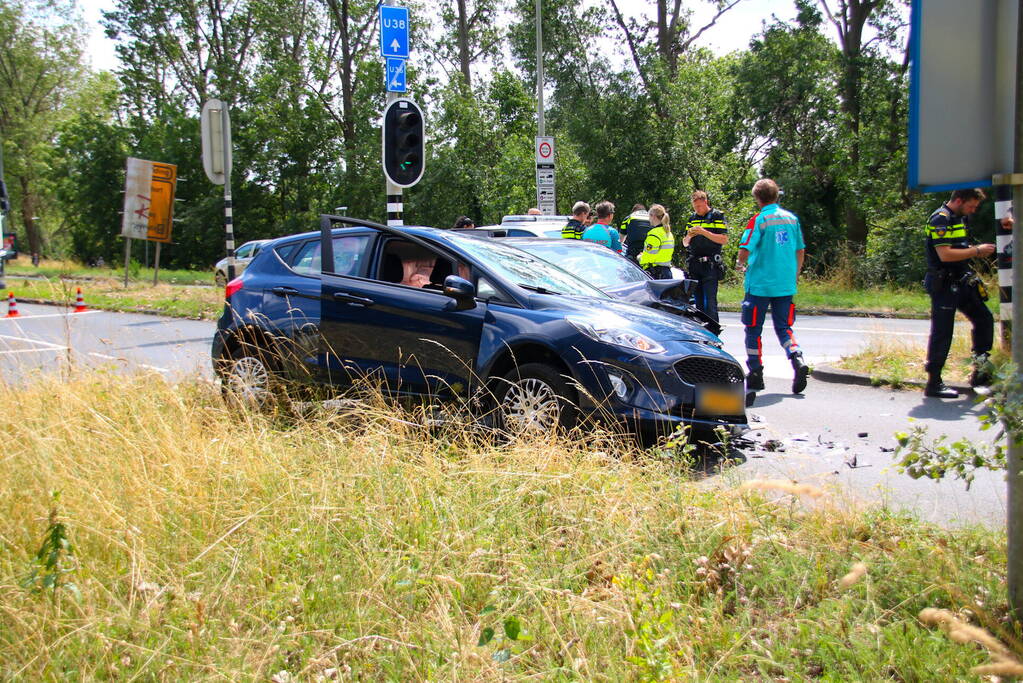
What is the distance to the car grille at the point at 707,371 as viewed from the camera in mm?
5906

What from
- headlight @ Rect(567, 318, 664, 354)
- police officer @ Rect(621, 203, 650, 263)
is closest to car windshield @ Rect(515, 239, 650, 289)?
headlight @ Rect(567, 318, 664, 354)

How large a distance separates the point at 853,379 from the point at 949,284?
4.67 feet

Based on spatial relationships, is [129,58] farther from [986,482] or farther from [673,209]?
[986,482]

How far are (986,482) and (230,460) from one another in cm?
434

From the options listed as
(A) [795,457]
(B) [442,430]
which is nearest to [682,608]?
(B) [442,430]

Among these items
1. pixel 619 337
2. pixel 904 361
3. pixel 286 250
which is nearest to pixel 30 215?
pixel 286 250

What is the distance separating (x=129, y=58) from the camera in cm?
4700

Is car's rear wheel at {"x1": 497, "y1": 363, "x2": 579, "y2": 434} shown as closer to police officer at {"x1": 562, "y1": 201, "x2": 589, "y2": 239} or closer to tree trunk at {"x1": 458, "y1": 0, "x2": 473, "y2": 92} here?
police officer at {"x1": 562, "y1": 201, "x2": 589, "y2": 239}

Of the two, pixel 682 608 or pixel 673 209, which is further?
pixel 673 209

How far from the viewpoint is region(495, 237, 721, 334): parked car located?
345 inches

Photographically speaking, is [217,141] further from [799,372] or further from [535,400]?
[535,400]

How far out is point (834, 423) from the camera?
7.54m

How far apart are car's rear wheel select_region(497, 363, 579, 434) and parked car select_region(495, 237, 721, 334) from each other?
2.59 m

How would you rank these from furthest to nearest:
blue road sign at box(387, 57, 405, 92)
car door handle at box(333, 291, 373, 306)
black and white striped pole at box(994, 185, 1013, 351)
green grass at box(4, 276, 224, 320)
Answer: green grass at box(4, 276, 224, 320) < blue road sign at box(387, 57, 405, 92) < black and white striped pole at box(994, 185, 1013, 351) < car door handle at box(333, 291, 373, 306)
